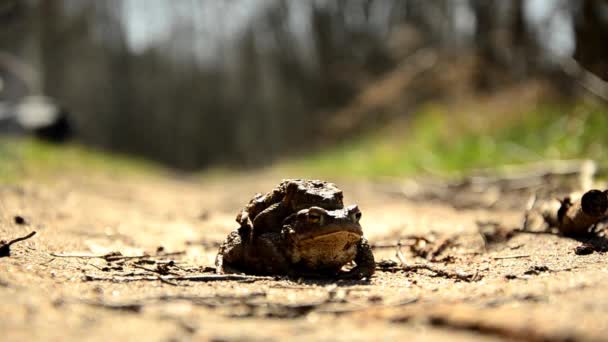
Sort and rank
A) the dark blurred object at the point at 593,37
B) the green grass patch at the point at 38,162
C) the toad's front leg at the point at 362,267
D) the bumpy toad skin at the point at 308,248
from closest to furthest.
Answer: the bumpy toad skin at the point at 308,248, the toad's front leg at the point at 362,267, the dark blurred object at the point at 593,37, the green grass patch at the point at 38,162

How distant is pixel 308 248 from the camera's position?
2564 mm

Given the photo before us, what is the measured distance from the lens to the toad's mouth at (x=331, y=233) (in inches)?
95.4

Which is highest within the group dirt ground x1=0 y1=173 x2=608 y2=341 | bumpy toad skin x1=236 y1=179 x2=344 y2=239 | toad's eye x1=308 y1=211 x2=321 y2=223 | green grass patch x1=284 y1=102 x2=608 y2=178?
green grass patch x1=284 y1=102 x2=608 y2=178

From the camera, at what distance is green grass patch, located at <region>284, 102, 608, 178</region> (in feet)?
21.8

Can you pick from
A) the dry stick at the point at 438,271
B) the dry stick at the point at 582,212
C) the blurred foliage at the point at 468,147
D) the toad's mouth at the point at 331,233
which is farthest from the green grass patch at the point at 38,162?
the dry stick at the point at 582,212

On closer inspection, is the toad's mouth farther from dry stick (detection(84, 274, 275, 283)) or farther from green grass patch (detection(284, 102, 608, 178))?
green grass patch (detection(284, 102, 608, 178))

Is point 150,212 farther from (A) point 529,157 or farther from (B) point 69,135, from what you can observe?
(B) point 69,135

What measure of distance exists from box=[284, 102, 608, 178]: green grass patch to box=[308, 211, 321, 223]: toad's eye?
4124mm

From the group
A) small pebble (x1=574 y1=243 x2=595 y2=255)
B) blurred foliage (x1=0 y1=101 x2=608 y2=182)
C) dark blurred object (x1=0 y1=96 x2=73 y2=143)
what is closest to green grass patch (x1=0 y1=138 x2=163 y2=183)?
→ blurred foliage (x1=0 y1=101 x2=608 y2=182)

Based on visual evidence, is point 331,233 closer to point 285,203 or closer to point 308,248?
point 308,248

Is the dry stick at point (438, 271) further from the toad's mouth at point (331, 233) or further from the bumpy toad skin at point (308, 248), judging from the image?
the toad's mouth at point (331, 233)

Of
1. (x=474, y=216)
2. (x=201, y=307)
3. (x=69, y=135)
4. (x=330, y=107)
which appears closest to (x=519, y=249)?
(x=474, y=216)

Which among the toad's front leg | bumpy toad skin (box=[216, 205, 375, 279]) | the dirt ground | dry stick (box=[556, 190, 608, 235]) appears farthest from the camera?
dry stick (box=[556, 190, 608, 235])

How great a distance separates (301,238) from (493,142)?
6.45m
